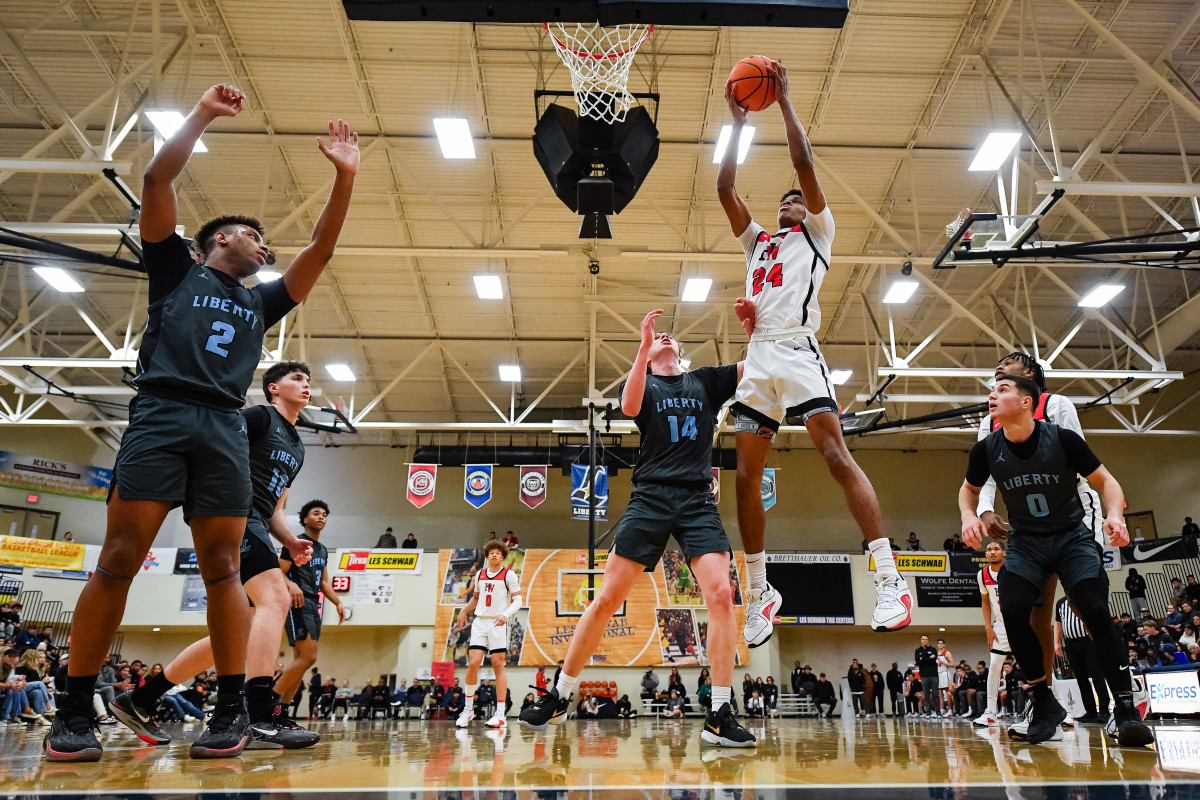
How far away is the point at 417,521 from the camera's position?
84.7 feet

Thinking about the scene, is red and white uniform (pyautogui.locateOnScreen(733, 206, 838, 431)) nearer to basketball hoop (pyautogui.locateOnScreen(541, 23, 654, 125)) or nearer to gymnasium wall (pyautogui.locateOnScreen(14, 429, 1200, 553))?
basketball hoop (pyautogui.locateOnScreen(541, 23, 654, 125))

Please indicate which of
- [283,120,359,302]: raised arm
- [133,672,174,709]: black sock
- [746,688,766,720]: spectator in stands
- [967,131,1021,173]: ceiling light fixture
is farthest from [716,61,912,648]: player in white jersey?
[746,688,766,720]: spectator in stands

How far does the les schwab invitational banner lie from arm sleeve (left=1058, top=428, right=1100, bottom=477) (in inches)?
678

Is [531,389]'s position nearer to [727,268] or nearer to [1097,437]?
[727,268]

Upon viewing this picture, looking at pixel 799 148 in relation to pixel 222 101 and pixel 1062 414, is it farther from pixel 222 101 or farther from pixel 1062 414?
pixel 222 101

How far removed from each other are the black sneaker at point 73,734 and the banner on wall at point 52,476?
20.2 m

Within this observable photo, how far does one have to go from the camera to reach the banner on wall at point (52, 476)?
20891mm

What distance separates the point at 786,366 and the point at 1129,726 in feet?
6.83

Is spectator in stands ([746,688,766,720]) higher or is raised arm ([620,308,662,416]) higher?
raised arm ([620,308,662,416])

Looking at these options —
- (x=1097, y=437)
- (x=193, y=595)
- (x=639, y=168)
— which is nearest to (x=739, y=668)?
(x=1097, y=437)

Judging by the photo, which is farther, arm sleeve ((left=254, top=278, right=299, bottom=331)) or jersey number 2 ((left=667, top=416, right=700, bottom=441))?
jersey number 2 ((left=667, top=416, right=700, bottom=441))

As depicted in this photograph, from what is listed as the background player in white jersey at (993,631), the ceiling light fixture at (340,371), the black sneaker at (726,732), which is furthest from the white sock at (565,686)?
the ceiling light fixture at (340,371)

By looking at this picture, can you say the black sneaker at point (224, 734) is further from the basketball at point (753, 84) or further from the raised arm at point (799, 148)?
the basketball at point (753, 84)

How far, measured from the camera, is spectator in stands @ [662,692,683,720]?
18.3 meters
